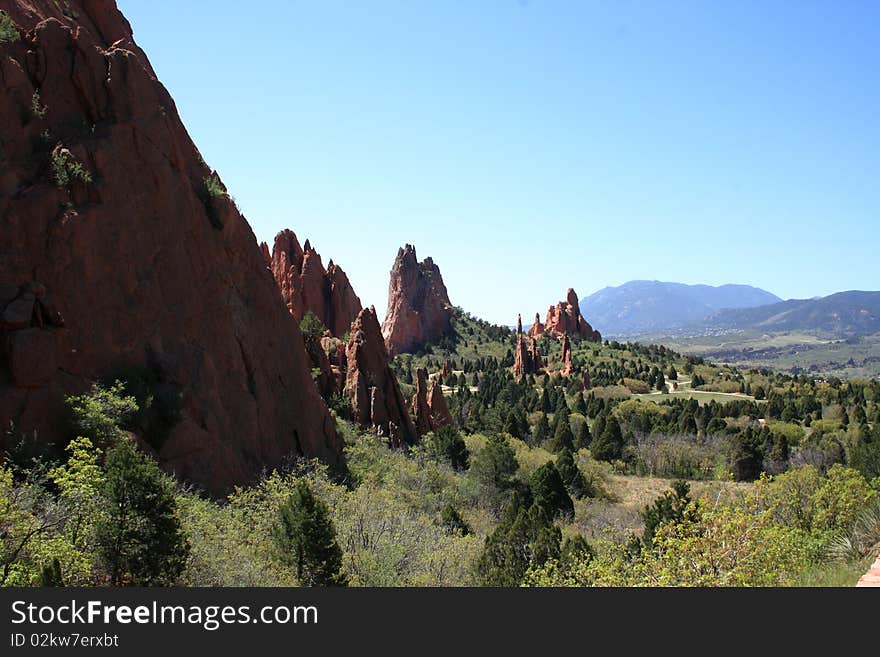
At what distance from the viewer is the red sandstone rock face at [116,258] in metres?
22.1

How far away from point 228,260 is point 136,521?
18.2 metres

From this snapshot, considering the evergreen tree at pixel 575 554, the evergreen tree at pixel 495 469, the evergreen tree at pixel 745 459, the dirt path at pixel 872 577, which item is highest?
the dirt path at pixel 872 577

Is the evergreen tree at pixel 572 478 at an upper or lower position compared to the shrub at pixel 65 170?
lower

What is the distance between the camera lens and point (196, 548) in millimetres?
18797

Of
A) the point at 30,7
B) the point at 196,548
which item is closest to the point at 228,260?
the point at 30,7

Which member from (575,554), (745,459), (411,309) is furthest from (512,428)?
(411,309)

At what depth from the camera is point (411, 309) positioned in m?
160

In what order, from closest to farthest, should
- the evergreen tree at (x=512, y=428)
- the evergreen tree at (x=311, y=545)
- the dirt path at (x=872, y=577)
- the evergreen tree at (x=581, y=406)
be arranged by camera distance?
the dirt path at (x=872, y=577)
the evergreen tree at (x=311, y=545)
the evergreen tree at (x=512, y=428)
the evergreen tree at (x=581, y=406)

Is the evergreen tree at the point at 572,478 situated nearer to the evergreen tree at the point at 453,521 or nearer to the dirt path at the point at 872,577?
the evergreen tree at the point at 453,521

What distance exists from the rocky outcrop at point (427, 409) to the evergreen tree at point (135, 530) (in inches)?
1567

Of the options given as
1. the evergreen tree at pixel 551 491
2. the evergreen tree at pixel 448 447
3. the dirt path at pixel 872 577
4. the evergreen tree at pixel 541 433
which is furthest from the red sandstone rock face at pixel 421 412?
the dirt path at pixel 872 577

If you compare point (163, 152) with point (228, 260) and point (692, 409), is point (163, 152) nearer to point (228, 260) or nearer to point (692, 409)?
point (228, 260)

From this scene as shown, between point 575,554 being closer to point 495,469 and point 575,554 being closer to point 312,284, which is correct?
point 495,469

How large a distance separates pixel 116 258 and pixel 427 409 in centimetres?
3678
